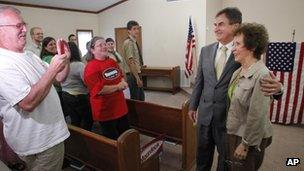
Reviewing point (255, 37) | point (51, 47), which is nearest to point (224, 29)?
point (255, 37)

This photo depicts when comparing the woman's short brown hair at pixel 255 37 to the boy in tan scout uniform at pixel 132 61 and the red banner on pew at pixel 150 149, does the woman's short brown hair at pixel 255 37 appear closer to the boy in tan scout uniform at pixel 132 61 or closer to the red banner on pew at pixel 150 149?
the red banner on pew at pixel 150 149

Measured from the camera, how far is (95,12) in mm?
7578

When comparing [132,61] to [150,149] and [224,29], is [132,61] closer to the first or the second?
[150,149]

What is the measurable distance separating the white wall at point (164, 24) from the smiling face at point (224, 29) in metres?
3.87

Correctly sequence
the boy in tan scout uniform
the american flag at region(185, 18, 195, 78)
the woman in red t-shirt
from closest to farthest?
1. the woman in red t-shirt
2. the boy in tan scout uniform
3. the american flag at region(185, 18, 195, 78)

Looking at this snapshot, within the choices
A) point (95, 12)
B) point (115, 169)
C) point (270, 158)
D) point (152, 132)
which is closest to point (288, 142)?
point (270, 158)

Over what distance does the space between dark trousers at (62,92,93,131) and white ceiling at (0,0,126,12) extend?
3.93 m

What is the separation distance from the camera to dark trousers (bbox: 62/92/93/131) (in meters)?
2.67

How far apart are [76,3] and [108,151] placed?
5.64 meters

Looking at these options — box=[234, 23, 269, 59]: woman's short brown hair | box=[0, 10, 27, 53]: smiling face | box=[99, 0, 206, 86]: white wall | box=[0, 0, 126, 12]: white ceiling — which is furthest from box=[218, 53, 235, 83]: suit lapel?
box=[0, 0, 126, 12]: white ceiling

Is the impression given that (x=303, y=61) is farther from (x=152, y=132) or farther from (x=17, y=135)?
Answer: (x=17, y=135)

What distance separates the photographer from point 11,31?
122 centimetres

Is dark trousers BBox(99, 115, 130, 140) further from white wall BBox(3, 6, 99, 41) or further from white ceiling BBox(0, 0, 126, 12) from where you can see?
white ceiling BBox(0, 0, 126, 12)

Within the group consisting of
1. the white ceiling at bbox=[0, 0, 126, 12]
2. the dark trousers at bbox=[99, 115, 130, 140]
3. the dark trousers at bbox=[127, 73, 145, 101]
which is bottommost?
the dark trousers at bbox=[99, 115, 130, 140]
